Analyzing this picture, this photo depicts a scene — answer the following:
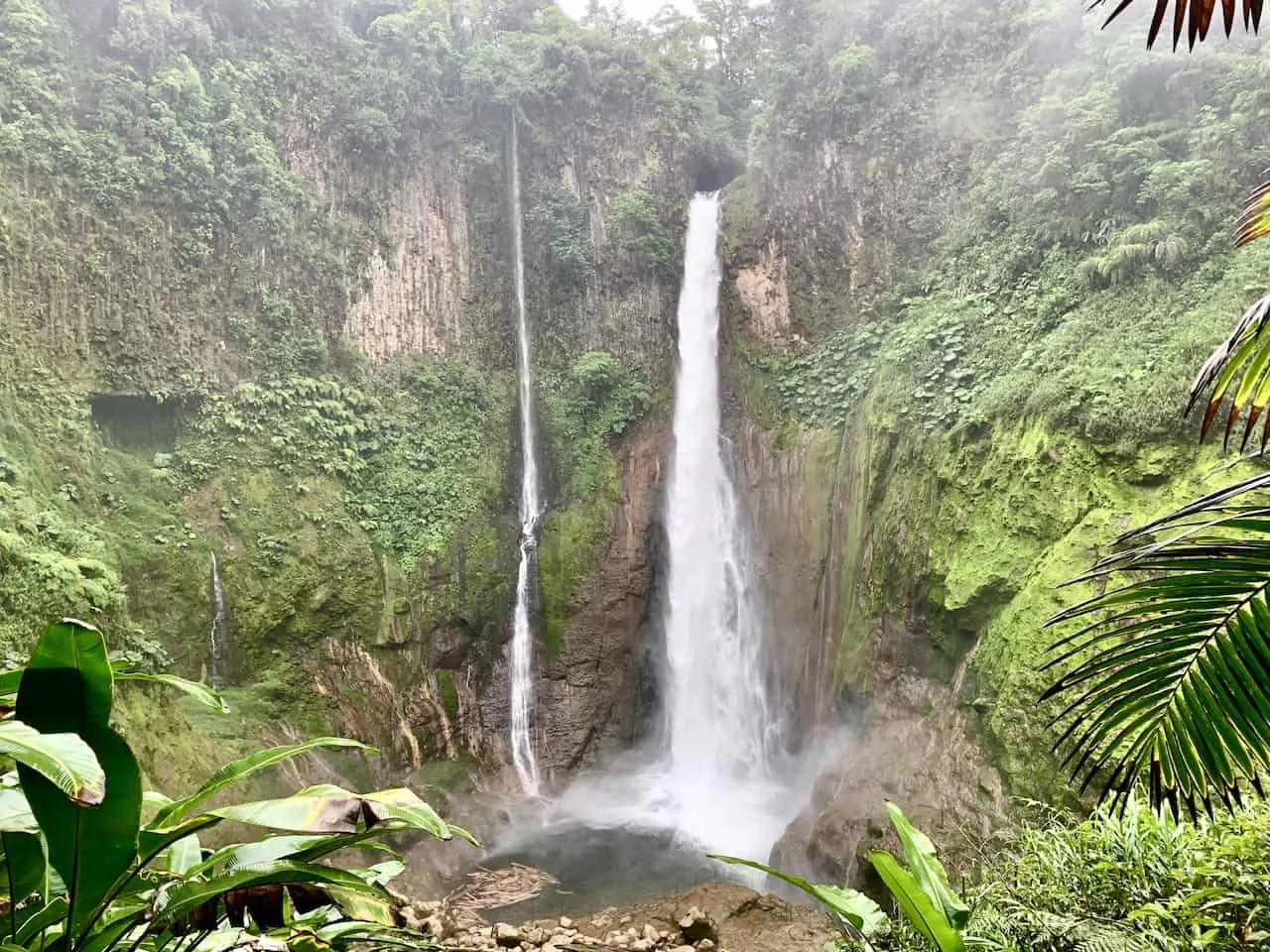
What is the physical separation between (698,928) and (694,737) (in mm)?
5586

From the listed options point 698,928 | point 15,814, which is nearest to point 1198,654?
point 15,814

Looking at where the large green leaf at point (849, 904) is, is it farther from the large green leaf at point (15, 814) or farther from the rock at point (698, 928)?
the rock at point (698, 928)

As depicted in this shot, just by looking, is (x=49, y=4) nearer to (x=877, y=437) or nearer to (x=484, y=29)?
(x=484, y=29)

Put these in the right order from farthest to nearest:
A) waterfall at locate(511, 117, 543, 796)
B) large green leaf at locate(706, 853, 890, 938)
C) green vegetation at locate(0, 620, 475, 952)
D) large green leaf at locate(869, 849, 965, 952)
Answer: waterfall at locate(511, 117, 543, 796)
large green leaf at locate(706, 853, 890, 938)
large green leaf at locate(869, 849, 965, 952)
green vegetation at locate(0, 620, 475, 952)

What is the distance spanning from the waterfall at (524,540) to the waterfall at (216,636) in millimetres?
4357

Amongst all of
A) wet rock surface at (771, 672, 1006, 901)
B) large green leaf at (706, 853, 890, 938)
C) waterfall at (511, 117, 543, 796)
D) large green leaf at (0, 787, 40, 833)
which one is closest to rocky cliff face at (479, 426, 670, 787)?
waterfall at (511, 117, 543, 796)

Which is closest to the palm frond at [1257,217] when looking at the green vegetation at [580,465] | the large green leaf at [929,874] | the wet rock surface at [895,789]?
the large green leaf at [929,874]

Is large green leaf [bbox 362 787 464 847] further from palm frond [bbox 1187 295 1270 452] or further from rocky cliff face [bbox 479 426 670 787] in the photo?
rocky cliff face [bbox 479 426 670 787]

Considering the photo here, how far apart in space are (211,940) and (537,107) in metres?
16.7

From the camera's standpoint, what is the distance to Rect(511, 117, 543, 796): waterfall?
A: 38.1 ft

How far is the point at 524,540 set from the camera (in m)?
12.9

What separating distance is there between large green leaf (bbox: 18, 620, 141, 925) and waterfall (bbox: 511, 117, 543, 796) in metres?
10.6

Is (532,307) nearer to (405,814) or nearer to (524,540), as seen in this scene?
(524,540)

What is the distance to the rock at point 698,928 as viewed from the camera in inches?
244
